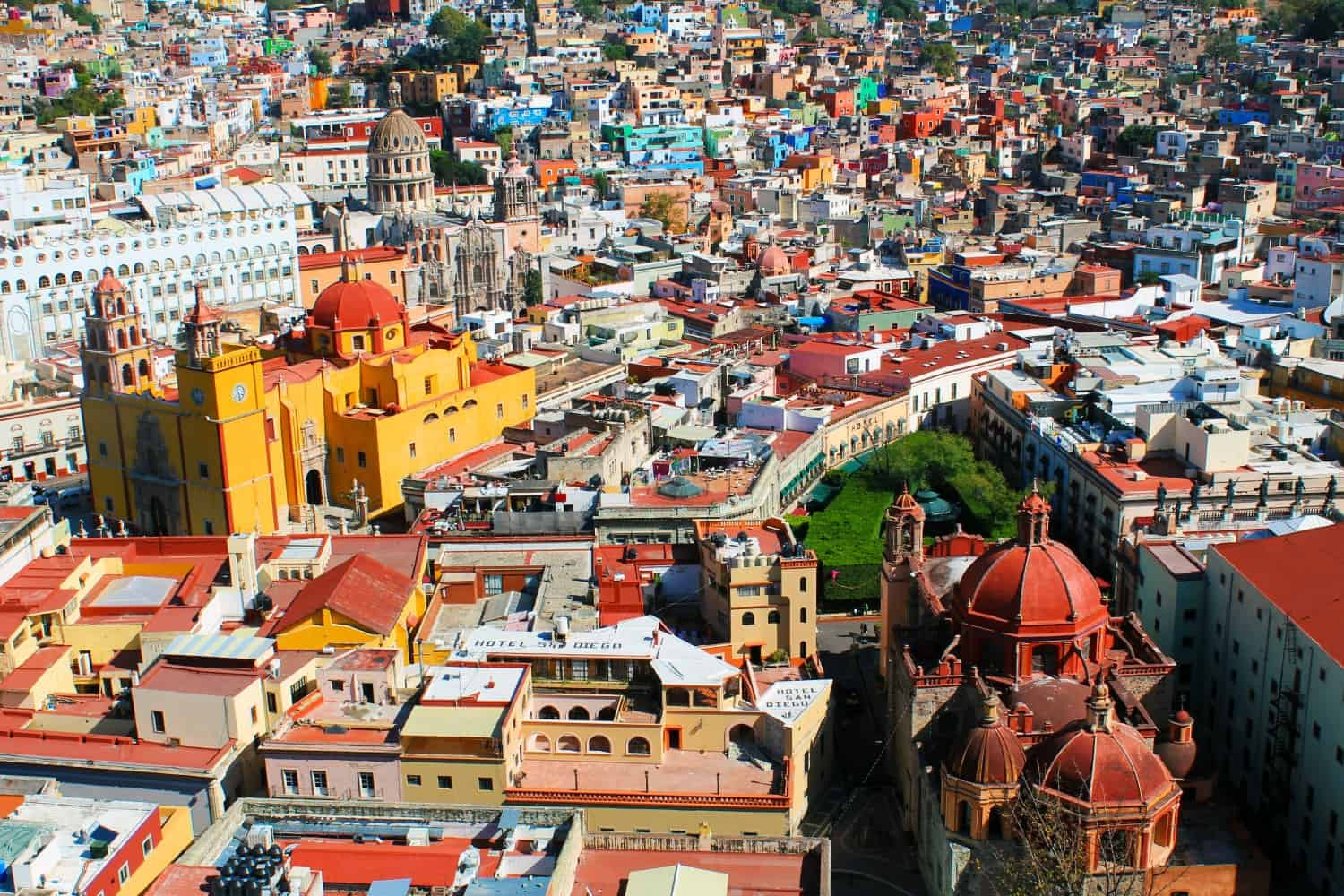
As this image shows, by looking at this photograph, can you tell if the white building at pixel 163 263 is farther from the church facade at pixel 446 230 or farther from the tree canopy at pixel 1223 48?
the tree canopy at pixel 1223 48

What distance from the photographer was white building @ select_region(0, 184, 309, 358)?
246ft

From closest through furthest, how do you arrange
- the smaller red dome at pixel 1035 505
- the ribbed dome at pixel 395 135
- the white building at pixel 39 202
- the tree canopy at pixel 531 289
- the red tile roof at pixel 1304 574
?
1. the smaller red dome at pixel 1035 505
2. the red tile roof at pixel 1304 574
3. the white building at pixel 39 202
4. the tree canopy at pixel 531 289
5. the ribbed dome at pixel 395 135

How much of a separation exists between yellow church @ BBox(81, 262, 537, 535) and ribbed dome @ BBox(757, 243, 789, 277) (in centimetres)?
2637

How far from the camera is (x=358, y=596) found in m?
41.2

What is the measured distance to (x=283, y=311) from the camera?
233ft

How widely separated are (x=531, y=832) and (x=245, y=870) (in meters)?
6.35

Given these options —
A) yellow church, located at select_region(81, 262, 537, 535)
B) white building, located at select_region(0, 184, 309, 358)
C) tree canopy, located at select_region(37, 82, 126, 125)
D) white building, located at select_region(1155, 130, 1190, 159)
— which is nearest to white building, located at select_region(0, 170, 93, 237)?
white building, located at select_region(0, 184, 309, 358)

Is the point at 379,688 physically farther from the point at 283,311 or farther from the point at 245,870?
the point at 283,311

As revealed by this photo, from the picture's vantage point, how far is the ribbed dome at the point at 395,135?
95375 mm

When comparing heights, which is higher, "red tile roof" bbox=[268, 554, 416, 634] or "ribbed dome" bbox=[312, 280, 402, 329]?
"ribbed dome" bbox=[312, 280, 402, 329]

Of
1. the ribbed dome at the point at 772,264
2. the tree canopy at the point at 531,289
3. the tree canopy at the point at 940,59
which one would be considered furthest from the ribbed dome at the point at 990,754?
the tree canopy at the point at 940,59

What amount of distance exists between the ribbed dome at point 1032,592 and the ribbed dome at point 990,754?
3.30 m

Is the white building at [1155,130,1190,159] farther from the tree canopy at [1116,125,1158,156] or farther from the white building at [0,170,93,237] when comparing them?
the white building at [0,170,93,237]

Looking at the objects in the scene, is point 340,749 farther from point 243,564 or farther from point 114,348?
point 114,348
